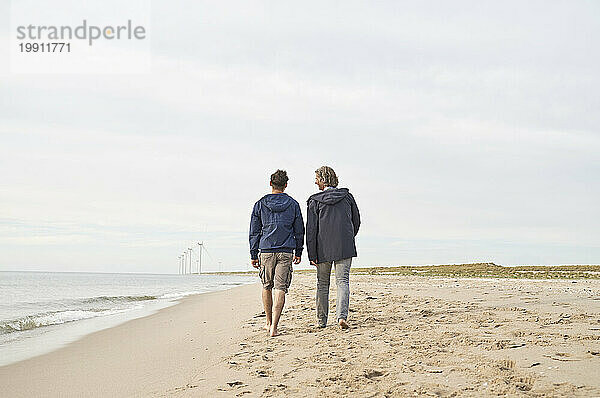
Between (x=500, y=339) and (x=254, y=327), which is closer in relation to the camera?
(x=500, y=339)

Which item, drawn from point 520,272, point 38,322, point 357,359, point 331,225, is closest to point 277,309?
point 331,225

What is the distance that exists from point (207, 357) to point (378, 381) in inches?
102

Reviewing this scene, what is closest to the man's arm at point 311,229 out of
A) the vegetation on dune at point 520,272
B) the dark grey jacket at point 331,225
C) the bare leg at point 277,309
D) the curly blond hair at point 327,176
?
the dark grey jacket at point 331,225

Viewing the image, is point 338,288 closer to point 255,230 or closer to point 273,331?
point 273,331

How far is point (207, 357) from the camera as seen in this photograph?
641 centimetres

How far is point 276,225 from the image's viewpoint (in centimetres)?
754

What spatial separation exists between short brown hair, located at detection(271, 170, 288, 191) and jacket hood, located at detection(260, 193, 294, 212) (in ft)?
0.40

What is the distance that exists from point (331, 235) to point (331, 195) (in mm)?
598

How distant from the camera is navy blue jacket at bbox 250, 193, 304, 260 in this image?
753 centimetres

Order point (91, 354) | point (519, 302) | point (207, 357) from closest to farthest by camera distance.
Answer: point (207, 357), point (91, 354), point (519, 302)

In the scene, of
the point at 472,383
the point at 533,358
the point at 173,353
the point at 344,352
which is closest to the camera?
the point at 472,383

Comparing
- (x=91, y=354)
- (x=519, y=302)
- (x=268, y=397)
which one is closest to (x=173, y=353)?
(x=91, y=354)

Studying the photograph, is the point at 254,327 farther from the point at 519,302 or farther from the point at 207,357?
the point at 519,302

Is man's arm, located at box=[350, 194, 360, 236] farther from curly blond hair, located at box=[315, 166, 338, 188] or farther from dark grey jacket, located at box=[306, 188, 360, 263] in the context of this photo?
curly blond hair, located at box=[315, 166, 338, 188]
